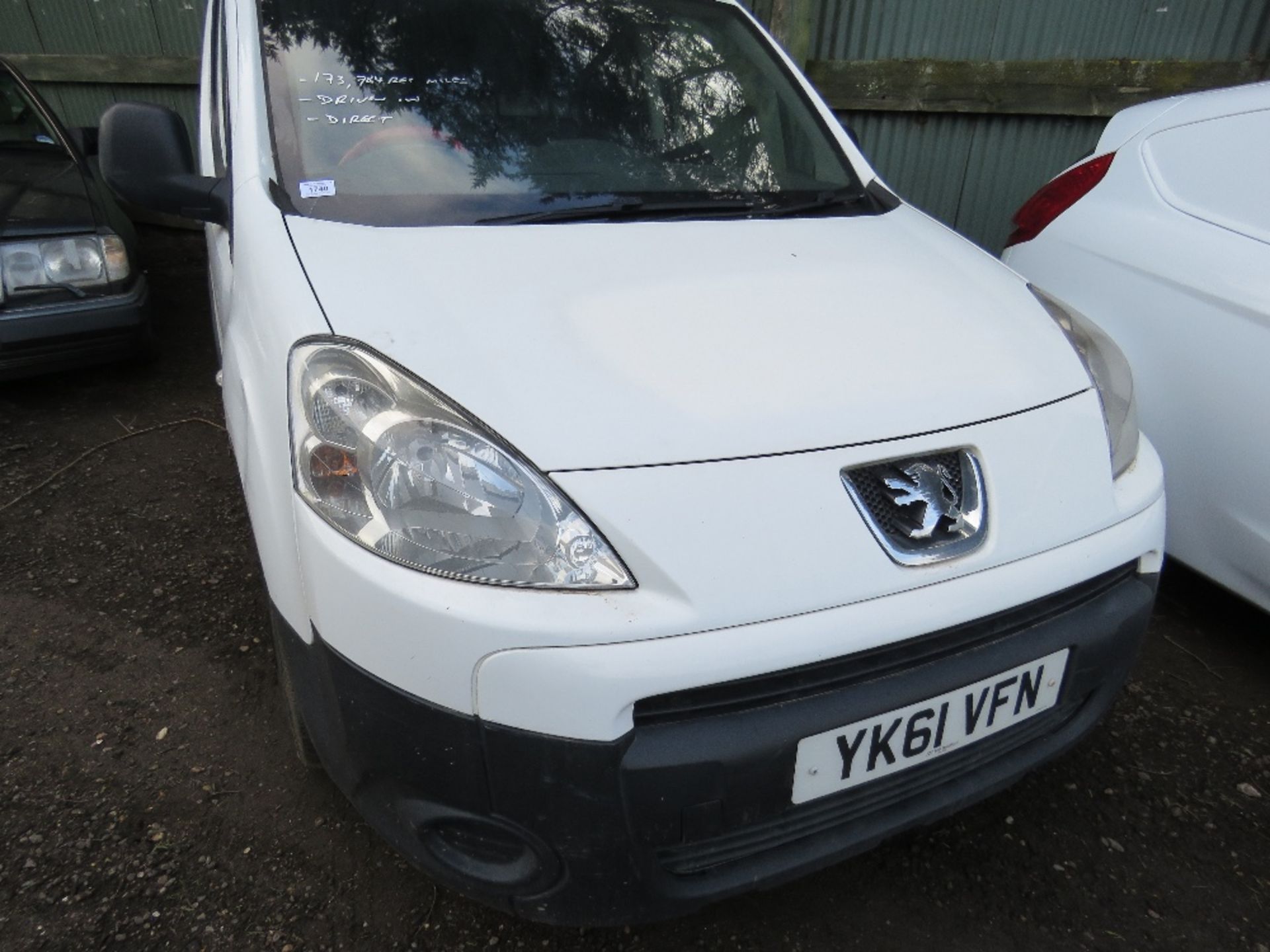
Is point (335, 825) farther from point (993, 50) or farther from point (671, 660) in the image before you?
point (993, 50)

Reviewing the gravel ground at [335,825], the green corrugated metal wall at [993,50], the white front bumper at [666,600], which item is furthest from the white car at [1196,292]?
the green corrugated metal wall at [993,50]

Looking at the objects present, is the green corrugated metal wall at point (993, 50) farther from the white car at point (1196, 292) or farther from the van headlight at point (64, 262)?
the van headlight at point (64, 262)

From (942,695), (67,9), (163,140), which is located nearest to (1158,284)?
(942,695)

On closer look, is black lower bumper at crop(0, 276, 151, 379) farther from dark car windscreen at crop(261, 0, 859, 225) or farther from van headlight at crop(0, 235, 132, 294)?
dark car windscreen at crop(261, 0, 859, 225)

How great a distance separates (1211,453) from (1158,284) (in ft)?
1.49

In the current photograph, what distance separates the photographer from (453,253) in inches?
61.5

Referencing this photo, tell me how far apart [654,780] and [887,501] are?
0.52 m

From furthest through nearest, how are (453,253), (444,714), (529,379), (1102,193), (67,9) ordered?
(67,9) < (1102,193) < (453,253) < (529,379) < (444,714)

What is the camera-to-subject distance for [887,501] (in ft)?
4.25

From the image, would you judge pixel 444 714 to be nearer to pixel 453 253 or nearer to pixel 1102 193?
pixel 453 253

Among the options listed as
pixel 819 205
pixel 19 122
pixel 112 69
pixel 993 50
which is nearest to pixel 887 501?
pixel 819 205

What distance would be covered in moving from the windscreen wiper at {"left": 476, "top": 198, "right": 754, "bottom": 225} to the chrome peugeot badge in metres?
0.82

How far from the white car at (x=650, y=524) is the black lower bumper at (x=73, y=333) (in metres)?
1.99

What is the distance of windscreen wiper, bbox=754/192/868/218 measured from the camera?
1977 mm
